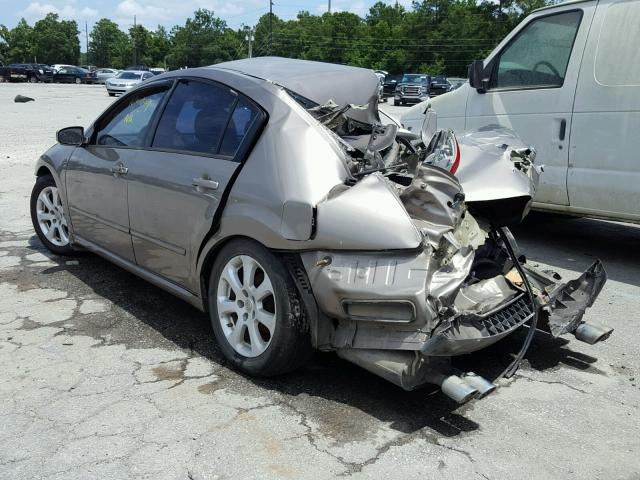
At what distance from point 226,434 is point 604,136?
4.42 meters

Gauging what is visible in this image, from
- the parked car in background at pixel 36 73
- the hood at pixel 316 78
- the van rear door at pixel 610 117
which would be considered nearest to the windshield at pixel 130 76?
the parked car in background at pixel 36 73

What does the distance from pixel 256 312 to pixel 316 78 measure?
65.4 inches

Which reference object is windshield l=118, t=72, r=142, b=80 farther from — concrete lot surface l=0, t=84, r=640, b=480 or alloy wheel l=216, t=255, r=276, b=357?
alloy wheel l=216, t=255, r=276, b=357

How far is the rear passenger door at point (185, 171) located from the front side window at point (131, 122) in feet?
0.59

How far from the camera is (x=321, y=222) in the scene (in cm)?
316

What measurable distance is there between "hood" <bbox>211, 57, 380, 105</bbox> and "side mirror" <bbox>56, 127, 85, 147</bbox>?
4.65ft

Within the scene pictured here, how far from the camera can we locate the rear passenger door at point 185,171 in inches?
145

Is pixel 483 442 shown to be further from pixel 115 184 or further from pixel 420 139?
pixel 115 184

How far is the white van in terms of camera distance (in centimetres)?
560

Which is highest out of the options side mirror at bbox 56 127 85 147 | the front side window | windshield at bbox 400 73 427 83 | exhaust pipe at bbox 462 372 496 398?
the front side window

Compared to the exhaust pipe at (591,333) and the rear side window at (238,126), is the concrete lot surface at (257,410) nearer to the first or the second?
the exhaust pipe at (591,333)

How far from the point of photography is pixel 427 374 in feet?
10.2

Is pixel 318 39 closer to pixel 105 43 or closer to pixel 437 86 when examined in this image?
pixel 105 43

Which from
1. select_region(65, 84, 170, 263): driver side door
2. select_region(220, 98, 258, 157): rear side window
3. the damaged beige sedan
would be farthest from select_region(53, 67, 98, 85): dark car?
select_region(220, 98, 258, 157): rear side window
